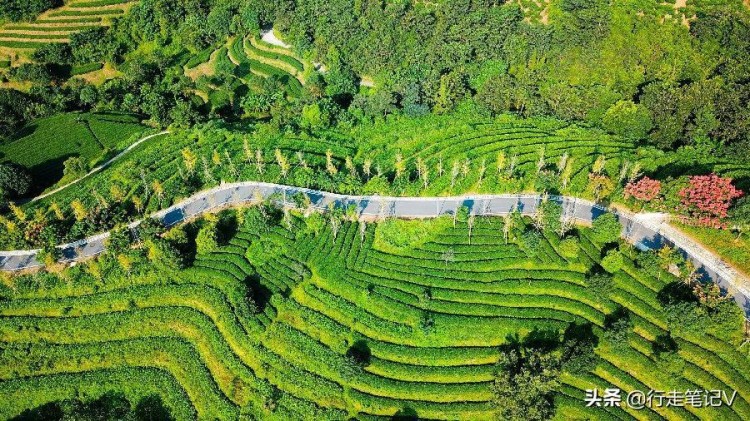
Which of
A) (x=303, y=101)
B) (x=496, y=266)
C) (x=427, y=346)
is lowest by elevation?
(x=427, y=346)

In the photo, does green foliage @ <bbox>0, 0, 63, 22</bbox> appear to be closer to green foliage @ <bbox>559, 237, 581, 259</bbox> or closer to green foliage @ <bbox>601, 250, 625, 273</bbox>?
green foliage @ <bbox>559, 237, 581, 259</bbox>

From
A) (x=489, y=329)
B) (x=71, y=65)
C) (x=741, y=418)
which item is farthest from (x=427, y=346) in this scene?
(x=71, y=65)

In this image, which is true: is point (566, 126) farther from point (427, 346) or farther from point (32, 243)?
point (32, 243)

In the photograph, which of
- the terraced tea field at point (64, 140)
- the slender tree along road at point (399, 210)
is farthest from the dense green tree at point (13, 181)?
the slender tree along road at point (399, 210)

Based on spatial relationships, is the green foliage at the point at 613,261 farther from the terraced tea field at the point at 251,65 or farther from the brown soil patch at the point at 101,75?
the brown soil patch at the point at 101,75

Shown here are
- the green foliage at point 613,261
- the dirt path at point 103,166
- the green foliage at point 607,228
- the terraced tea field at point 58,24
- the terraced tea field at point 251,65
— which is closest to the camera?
the green foliage at point 613,261

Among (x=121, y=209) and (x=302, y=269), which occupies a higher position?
(x=121, y=209)

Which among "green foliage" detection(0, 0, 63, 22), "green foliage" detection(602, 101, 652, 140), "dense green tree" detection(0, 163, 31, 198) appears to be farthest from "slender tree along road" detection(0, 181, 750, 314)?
"green foliage" detection(0, 0, 63, 22)

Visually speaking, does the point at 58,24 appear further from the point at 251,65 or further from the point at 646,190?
the point at 646,190
